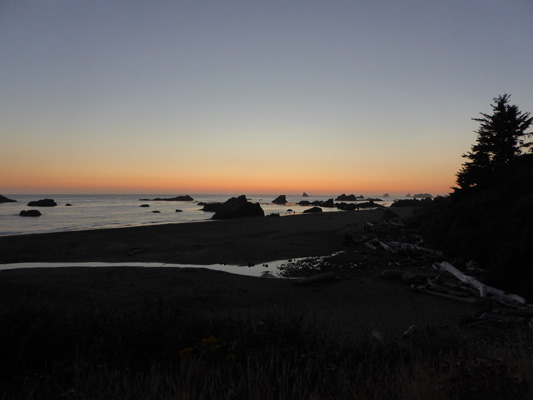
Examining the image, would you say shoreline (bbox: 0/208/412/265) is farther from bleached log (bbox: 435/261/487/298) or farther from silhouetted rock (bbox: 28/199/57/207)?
silhouetted rock (bbox: 28/199/57/207)

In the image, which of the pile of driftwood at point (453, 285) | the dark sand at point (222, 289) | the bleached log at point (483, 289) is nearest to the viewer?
the pile of driftwood at point (453, 285)

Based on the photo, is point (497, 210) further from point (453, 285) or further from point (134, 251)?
point (134, 251)

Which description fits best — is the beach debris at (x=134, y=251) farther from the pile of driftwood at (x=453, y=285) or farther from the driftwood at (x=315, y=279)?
the pile of driftwood at (x=453, y=285)

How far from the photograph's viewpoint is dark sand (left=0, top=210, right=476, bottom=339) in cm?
902

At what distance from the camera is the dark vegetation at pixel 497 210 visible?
1050 centimetres

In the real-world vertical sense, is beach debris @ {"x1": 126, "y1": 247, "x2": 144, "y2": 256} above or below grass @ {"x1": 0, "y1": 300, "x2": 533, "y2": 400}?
below

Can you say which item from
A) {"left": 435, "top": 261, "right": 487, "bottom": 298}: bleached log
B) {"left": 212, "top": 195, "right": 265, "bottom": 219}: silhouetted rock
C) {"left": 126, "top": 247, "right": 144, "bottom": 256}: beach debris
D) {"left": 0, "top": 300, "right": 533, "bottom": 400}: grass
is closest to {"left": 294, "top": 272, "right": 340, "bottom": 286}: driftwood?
{"left": 435, "top": 261, "right": 487, "bottom": 298}: bleached log

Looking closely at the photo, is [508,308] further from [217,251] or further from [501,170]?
[217,251]

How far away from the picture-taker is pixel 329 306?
10188mm

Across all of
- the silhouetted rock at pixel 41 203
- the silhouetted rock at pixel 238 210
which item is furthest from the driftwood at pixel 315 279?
the silhouetted rock at pixel 41 203

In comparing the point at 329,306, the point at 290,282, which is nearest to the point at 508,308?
the point at 329,306

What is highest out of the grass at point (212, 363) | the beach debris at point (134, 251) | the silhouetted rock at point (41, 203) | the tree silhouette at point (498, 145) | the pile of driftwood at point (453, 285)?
the tree silhouette at point (498, 145)

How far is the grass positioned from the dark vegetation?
675 cm

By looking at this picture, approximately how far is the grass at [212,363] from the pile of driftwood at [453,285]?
4348 millimetres
